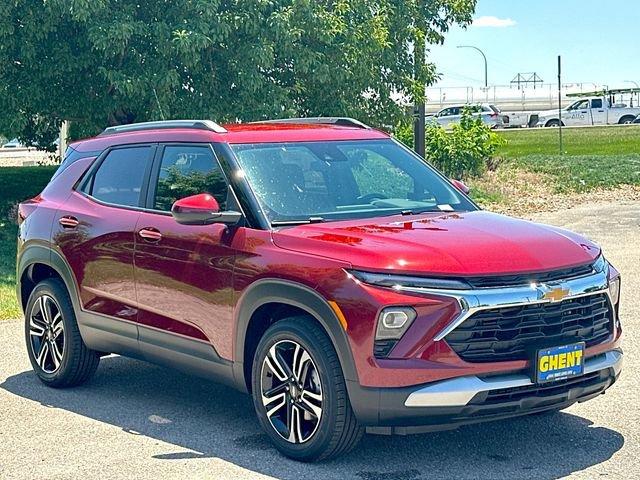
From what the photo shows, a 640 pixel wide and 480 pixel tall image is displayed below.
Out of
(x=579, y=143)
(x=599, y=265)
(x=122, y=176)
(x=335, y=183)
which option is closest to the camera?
(x=599, y=265)

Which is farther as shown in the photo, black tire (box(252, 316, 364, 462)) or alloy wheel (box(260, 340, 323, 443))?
alloy wheel (box(260, 340, 323, 443))

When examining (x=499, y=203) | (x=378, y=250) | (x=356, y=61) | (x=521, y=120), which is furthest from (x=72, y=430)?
(x=521, y=120)

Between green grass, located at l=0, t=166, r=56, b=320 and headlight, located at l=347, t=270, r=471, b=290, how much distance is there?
665 cm

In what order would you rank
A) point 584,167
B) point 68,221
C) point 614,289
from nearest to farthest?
point 614,289
point 68,221
point 584,167

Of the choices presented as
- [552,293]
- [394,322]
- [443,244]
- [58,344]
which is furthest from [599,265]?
[58,344]

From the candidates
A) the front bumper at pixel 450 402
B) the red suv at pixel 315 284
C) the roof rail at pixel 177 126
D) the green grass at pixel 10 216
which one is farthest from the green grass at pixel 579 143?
the front bumper at pixel 450 402

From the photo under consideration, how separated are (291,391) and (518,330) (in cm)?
122

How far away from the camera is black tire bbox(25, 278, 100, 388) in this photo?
25.1ft

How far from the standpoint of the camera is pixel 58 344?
7.81 m

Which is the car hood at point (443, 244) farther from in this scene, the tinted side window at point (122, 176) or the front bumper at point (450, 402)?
the tinted side window at point (122, 176)

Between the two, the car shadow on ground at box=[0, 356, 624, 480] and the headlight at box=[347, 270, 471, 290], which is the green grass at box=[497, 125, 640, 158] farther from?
the headlight at box=[347, 270, 471, 290]

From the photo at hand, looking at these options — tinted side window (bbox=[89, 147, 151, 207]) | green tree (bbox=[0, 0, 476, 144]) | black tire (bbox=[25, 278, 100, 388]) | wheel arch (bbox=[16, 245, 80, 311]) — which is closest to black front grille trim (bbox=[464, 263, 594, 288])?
tinted side window (bbox=[89, 147, 151, 207])

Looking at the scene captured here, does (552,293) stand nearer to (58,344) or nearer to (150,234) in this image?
(150,234)

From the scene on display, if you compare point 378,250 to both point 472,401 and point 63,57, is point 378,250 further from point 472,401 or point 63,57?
point 63,57
